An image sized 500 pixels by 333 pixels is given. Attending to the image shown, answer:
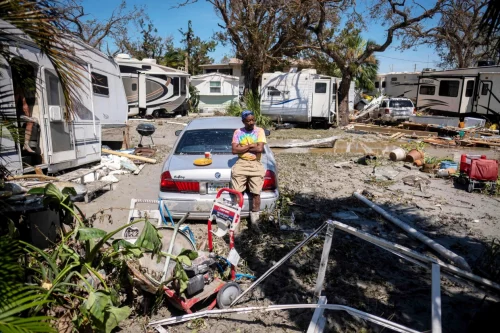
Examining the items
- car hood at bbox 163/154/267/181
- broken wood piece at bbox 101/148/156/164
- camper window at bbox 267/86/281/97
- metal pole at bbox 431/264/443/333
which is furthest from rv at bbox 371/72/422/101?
metal pole at bbox 431/264/443/333

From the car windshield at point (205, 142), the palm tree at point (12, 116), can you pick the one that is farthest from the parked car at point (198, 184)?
the palm tree at point (12, 116)

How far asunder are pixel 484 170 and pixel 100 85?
32.4 feet

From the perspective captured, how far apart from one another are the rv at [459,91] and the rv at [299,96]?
8030 mm

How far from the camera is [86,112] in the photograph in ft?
28.2

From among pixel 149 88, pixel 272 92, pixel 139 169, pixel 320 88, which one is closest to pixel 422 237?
pixel 139 169

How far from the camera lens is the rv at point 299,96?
19328 mm

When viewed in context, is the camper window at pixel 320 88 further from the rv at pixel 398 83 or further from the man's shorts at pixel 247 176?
the man's shorts at pixel 247 176

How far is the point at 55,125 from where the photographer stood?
7.50 meters

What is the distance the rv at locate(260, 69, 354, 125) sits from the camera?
19328mm

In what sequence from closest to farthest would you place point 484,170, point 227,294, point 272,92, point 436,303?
point 436,303 < point 227,294 < point 484,170 < point 272,92

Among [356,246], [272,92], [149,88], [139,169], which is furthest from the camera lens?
[149,88]

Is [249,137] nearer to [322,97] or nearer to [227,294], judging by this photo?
[227,294]

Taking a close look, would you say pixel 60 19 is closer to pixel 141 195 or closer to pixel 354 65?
pixel 141 195

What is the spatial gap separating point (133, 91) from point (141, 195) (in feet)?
59.5
